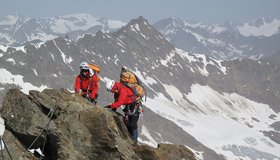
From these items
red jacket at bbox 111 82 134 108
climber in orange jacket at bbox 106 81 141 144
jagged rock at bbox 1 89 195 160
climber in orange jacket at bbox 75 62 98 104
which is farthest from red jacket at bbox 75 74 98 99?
jagged rock at bbox 1 89 195 160

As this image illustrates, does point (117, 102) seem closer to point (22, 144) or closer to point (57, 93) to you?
point (57, 93)

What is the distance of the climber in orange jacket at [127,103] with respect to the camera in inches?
787

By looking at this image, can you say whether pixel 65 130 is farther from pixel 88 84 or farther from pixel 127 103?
pixel 88 84

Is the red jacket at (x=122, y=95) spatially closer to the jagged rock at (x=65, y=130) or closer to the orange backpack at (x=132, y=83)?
the orange backpack at (x=132, y=83)

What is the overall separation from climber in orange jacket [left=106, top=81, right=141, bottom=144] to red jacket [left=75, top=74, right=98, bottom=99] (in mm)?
1611

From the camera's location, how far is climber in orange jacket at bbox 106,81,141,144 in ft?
65.6

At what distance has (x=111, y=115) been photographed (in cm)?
1923

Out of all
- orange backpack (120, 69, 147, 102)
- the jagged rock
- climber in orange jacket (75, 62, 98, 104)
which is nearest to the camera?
the jagged rock

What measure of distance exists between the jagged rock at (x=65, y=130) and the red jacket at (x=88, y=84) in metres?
2.60

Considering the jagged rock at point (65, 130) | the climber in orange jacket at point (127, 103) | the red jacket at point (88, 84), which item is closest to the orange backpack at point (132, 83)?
the climber in orange jacket at point (127, 103)

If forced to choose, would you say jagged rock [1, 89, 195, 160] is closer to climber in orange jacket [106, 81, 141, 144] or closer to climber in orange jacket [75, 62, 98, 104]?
climber in orange jacket [106, 81, 141, 144]

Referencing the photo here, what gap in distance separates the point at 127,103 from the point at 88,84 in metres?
2.56

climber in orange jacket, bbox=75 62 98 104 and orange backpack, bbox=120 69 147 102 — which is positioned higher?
orange backpack, bbox=120 69 147 102

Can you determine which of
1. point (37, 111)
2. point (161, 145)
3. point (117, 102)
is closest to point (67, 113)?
point (37, 111)
